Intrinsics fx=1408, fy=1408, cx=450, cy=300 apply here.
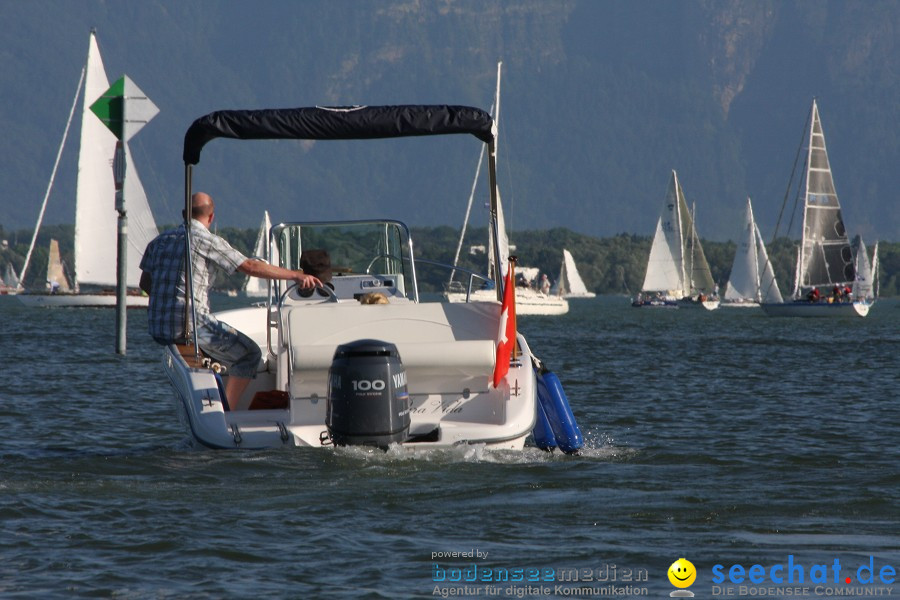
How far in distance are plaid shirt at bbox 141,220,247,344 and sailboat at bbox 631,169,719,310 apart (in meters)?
71.8

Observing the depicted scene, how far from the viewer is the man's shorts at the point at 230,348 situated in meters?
10.1

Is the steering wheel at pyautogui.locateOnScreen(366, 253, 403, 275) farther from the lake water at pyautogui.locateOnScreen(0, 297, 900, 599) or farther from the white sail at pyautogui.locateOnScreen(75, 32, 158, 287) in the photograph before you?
the white sail at pyautogui.locateOnScreen(75, 32, 158, 287)

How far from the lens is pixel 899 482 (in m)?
9.30

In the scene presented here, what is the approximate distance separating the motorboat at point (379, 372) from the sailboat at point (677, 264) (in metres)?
71.6

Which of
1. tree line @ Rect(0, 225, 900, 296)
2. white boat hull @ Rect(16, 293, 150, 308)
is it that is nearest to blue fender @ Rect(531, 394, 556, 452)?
white boat hull @ Rect(16, 293, 150, 308)

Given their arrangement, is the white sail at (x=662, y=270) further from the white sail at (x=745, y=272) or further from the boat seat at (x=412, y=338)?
the boat seat at (x=412, y=338)

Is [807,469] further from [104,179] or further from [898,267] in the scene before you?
[898,267]

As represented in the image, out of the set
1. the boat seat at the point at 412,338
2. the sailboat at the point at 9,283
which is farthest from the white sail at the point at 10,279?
the boat seat at the point at 412,338

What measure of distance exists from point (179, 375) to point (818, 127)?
52.6 metres

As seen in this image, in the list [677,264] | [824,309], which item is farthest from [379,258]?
[677,264]

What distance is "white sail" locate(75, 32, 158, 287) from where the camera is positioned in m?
48.5

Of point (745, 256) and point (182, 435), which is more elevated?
point (745, 256)

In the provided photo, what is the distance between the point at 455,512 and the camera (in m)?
7.87

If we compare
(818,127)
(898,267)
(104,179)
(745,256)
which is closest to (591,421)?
(104,179)
